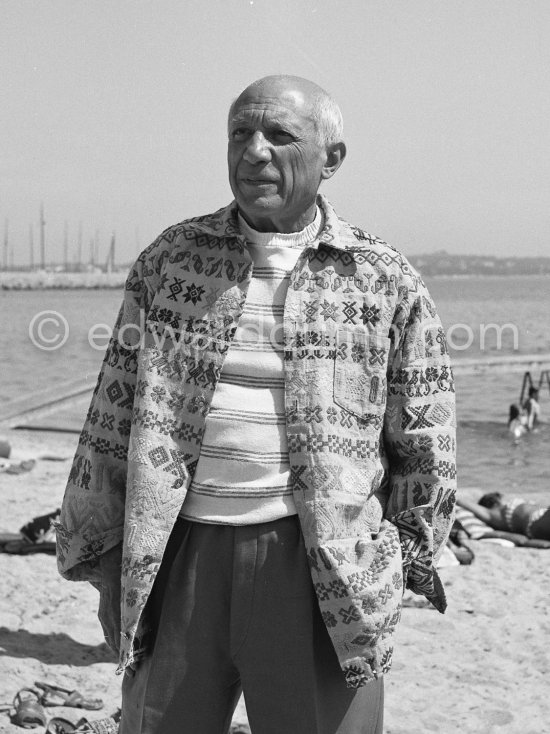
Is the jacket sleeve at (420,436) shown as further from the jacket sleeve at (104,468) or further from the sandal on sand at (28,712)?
the sandal on sand at (28,712)

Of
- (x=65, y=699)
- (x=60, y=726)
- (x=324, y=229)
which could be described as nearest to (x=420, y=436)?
(x=324, y=229)

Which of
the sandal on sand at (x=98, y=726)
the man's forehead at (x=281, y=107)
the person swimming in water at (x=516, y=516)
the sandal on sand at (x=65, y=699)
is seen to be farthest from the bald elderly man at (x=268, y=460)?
the person swimming in water at (x=516, y=516)

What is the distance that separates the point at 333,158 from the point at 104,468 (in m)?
0.81

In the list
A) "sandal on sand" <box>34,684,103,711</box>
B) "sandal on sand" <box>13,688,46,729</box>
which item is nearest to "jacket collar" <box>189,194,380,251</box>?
"sandal on sand" <box>13,688,46,729</box>

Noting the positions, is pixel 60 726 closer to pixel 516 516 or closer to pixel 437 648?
pixel 437 648

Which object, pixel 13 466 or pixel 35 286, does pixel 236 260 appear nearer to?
pixel 13 466

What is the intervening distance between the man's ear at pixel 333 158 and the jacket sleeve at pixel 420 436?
0.97 ft

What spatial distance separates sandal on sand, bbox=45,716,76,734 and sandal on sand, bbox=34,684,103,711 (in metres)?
0.25

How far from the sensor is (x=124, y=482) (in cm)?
199

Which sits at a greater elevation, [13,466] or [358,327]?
[358,327]

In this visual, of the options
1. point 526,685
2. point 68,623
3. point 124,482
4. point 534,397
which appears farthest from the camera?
point 534,397

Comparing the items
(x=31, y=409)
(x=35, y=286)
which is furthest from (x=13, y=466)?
(x=35, y=286)

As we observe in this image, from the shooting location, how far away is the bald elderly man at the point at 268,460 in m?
1.84

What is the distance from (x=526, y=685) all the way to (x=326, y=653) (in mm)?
2255
